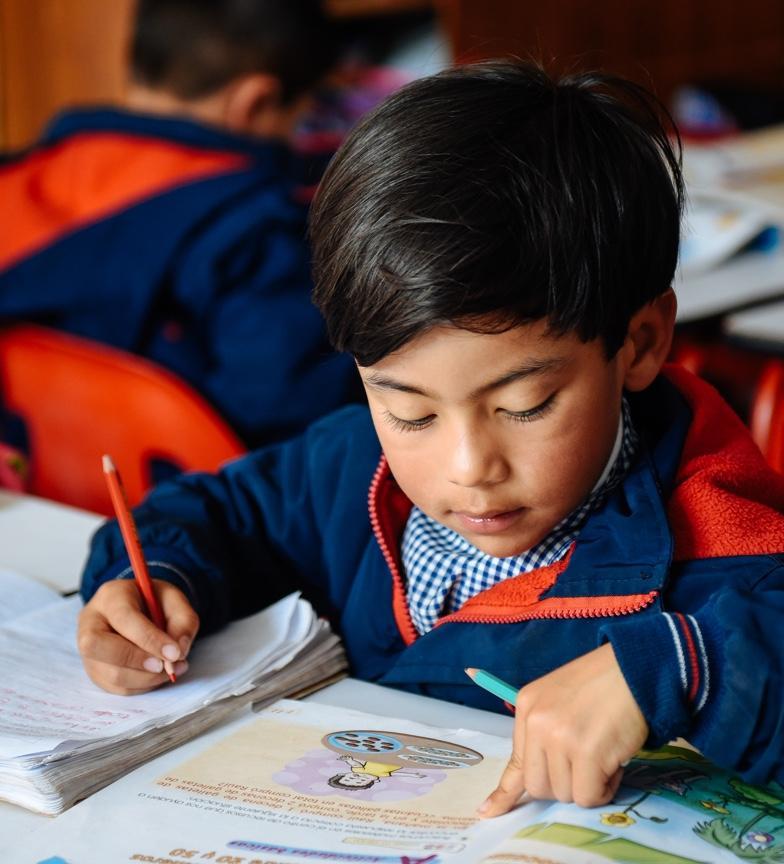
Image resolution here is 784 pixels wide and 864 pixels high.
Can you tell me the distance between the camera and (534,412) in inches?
36.1

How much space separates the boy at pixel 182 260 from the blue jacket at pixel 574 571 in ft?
2.40

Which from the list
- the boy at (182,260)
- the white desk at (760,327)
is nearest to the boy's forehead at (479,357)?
the white desk at (760,327)

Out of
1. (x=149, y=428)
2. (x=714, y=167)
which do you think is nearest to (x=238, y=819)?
(x=149, y=428)

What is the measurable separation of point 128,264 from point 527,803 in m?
1.43

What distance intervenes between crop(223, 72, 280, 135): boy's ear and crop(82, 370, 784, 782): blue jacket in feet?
4.33

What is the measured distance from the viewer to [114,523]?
1.20 m

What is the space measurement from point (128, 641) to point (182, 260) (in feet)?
3.71

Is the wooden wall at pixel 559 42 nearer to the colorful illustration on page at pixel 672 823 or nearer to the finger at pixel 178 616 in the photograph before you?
the finger at pixel 178 616

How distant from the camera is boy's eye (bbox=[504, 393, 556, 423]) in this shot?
2.99 ft

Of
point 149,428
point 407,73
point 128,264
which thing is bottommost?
point 149,428

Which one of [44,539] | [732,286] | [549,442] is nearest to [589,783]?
[549,442]

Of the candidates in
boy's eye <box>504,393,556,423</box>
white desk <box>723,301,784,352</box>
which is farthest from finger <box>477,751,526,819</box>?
white desk <box>723,301,784,352</box>

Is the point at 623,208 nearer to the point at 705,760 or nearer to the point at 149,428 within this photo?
the point at 705,760

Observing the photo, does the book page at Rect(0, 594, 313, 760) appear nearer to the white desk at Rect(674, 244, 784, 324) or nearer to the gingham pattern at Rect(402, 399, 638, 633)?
the gingham pattern at Rect(402, 399, 638, 633)
